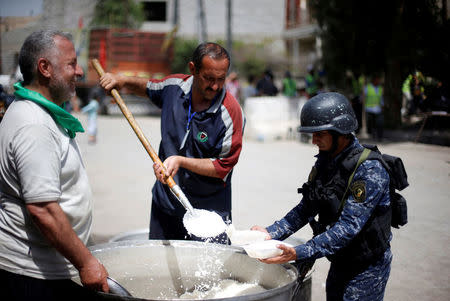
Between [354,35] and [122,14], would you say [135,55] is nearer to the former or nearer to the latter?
[354,35]

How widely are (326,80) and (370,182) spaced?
1151cm

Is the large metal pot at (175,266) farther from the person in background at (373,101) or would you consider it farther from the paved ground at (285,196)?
the person in background at (373,101)

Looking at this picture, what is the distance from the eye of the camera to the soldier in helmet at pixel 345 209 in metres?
2.21

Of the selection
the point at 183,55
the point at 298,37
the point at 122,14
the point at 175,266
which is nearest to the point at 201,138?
the point at 175,266

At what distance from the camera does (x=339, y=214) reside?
2320 millimetres

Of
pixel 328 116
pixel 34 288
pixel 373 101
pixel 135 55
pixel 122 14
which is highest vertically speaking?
pixel 122 14

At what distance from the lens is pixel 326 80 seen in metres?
13.4

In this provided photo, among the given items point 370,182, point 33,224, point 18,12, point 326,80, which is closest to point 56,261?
point 33,224

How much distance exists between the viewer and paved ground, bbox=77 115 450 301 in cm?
351

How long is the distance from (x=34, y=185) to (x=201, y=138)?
1.19 meters

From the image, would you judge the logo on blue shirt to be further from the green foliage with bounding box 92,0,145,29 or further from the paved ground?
the green foliage with bounding box 92,0,145,29

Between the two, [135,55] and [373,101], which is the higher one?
[135,55]

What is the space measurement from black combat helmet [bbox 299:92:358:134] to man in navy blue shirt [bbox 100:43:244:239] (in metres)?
0.53

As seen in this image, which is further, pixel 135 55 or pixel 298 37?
pixel 298 37
